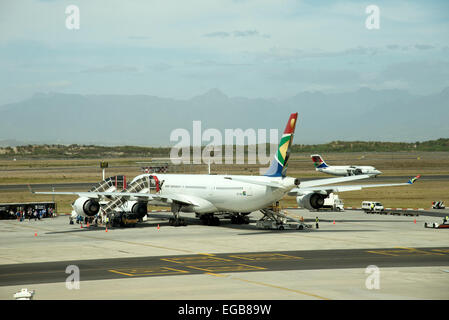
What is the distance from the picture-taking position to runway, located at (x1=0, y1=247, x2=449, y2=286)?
33.8 m

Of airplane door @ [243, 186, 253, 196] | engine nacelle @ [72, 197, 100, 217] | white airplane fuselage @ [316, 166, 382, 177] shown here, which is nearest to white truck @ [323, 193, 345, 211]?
airplane door @ [243, 186, 253, 196]

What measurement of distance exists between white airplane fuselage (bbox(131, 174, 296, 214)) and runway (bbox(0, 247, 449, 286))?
430 inches

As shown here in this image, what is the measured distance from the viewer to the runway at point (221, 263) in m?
33.8

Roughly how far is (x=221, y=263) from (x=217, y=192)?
20.6 m

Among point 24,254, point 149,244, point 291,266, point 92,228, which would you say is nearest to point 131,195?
point 92,228

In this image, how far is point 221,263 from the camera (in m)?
37.7

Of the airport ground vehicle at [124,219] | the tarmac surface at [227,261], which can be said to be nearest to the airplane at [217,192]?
the airport ground vehicle at [124,219]

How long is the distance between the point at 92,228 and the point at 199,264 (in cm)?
2635

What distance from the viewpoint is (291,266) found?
3625cm

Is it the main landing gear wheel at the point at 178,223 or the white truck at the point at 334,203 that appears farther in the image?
the white truck at the point at 334,203

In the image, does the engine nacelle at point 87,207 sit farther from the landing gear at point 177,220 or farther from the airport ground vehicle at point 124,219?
the landing gear at point 177,220

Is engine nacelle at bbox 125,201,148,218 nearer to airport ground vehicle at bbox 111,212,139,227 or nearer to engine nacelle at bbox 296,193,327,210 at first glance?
airport ground vehicle at bbox 111,212,139,227

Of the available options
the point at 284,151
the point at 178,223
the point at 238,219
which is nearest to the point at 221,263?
the point at 284,151
